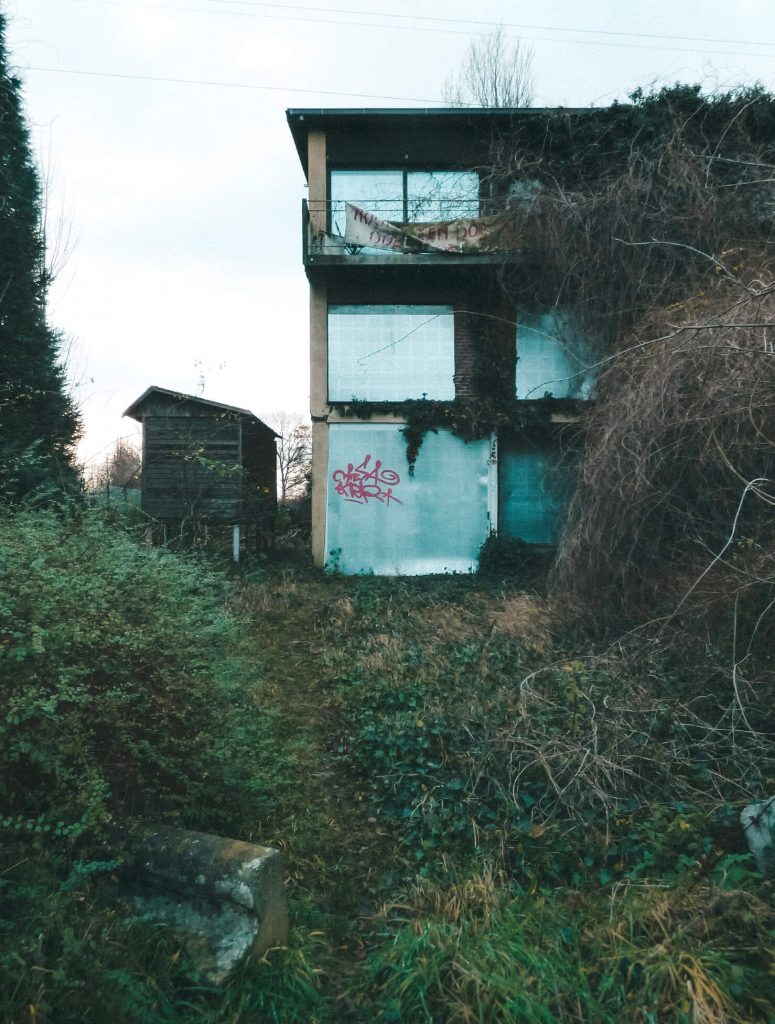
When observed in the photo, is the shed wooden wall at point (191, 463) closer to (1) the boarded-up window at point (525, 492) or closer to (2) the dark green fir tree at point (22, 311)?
(2) the dark green fir tree at point (22, 311)

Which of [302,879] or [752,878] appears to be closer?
[752,878]

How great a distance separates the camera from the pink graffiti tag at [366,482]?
481 inches

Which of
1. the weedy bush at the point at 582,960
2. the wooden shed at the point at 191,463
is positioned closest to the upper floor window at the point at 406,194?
the wooden shed at the point at 191,463

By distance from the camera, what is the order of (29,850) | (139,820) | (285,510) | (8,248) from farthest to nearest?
(285,510) → (8,248) → (139,820) → (29,850)

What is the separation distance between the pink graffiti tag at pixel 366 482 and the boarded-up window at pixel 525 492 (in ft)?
6.52

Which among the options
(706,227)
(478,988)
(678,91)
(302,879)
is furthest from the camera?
(678,91)

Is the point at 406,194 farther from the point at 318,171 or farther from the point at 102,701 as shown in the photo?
the point at 102,701

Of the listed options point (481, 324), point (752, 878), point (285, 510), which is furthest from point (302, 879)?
point (285, 510)

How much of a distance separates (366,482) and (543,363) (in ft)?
12.7

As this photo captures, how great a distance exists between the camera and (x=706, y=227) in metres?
8.78

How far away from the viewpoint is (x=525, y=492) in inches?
492

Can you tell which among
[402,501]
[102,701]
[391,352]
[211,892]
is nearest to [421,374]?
[391,352]

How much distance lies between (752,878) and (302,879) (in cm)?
220

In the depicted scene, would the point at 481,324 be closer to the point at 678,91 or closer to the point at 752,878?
the point at 678,91
